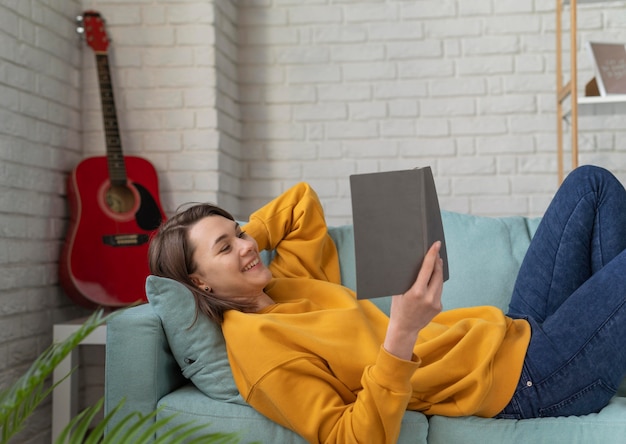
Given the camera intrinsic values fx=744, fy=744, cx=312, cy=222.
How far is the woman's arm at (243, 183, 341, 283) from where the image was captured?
6.54 ft

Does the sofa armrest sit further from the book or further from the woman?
the book

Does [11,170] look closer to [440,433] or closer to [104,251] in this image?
[104,251]

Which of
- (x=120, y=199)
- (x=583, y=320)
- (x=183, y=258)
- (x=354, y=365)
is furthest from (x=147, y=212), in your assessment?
(x=583, y=320)

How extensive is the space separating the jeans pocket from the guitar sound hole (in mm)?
1741

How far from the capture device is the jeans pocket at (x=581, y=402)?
1.52 meters

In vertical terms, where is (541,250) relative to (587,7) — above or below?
below

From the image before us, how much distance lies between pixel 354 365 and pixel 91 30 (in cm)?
194

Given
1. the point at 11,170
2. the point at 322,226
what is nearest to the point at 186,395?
the point at 322,226

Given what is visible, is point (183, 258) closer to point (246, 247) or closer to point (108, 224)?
point (246, 247)

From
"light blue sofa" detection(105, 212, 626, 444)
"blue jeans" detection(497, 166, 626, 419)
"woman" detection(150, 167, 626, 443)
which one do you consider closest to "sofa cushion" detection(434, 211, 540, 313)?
"woman" detection(150, 167, 626, 443)

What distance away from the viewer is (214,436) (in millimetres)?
897

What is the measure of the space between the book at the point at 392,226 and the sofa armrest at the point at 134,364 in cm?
66

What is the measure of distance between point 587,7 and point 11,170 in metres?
2.30

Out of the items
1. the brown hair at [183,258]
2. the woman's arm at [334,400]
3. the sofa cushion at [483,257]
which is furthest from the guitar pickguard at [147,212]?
the woman's arm at [334,400]
